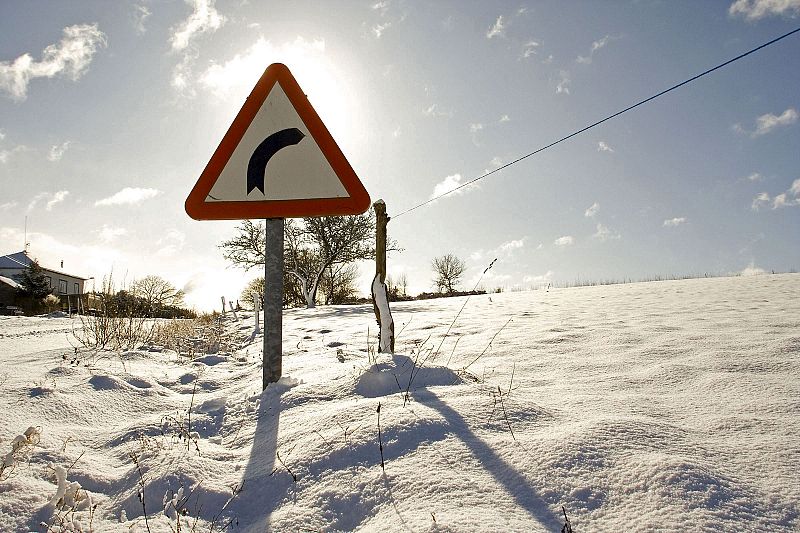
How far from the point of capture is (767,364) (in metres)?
2.24

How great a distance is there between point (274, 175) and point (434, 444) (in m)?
1.62

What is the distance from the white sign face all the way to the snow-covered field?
104cm

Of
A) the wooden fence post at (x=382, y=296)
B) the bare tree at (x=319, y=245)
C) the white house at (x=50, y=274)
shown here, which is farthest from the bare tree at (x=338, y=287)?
the white house at (x=50, y=274)

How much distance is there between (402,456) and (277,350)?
1.24 m

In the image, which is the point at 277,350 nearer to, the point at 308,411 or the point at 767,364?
the point at 308,411

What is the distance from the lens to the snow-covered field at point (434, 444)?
108cm

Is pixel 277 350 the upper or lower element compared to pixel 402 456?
upper

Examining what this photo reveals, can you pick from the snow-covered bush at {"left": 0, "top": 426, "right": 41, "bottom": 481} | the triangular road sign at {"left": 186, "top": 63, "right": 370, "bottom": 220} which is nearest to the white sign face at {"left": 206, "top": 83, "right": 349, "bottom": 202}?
the triangular road sign at {"left": 186, "top": 63, "right": 370, "bottom": 220}

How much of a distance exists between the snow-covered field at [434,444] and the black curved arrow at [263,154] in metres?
1.11

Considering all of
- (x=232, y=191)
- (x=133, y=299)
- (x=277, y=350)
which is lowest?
(x=277, y=350)

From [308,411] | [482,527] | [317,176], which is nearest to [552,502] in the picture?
[482,527]

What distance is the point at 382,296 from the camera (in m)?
2.96

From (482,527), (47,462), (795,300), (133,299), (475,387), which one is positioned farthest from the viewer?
(133,299)

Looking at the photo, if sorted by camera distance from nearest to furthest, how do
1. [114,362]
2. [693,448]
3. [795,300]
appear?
[693,448], [114,362], [795,300]
